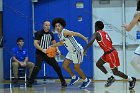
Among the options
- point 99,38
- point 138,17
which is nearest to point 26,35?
point 99,38

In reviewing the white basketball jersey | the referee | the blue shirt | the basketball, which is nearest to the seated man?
the blue shirt

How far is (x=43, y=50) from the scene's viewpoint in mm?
10188

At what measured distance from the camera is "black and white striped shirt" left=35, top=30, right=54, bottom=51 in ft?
34.5

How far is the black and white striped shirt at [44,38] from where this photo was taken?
Answer: 34.5 ft

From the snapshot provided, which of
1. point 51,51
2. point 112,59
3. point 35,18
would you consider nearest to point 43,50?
point 51,51

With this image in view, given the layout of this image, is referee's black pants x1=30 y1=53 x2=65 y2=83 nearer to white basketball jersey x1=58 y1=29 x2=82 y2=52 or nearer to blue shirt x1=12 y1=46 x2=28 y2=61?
white basketball jersey x1=58 y1=29 x2=82 y2=52

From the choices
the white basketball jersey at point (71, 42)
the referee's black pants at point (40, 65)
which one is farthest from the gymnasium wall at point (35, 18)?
the white basketball jersey at point (71, 42)

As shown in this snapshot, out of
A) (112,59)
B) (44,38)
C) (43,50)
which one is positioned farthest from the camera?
(44,38)

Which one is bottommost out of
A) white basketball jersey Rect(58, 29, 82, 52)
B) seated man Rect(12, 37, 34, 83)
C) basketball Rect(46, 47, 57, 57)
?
seated man Rect(12, 37, 34, 83)

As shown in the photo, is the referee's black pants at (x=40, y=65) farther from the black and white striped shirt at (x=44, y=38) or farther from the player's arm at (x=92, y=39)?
the player's arm at (x=92, y=39)

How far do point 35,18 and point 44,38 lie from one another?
9.35 feet

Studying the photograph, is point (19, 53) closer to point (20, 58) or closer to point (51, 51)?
point (20, 58)

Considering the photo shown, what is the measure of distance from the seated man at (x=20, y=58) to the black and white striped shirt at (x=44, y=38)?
2009mm

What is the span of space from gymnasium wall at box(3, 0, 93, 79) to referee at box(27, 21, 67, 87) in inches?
99.6
